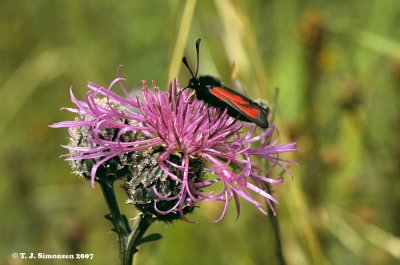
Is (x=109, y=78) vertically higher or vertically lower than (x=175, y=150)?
higher

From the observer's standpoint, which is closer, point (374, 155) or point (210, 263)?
point (210, 263)

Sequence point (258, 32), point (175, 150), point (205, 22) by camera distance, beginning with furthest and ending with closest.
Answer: point (258, 32) → point (205, 22) → point (175, 150)

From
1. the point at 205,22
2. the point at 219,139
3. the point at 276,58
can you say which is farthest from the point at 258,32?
the point at 219,139

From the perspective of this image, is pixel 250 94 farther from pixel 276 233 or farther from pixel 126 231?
pixel 126 231

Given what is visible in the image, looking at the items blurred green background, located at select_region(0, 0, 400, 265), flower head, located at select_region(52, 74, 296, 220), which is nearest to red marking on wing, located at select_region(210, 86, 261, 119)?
flower head, located at select_region(52, 74, 296, 220)

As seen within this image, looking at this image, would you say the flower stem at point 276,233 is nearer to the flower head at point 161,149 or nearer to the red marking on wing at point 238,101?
the flower head at point 161,149

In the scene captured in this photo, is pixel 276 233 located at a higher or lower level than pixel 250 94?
lower

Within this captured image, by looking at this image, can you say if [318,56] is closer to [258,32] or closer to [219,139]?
[258,32]

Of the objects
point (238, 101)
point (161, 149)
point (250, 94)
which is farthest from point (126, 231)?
point (250, 94)
